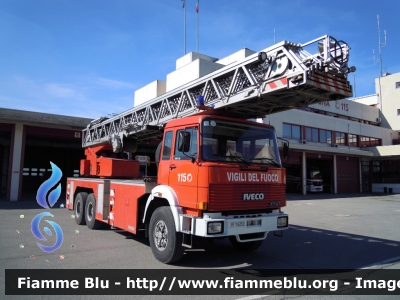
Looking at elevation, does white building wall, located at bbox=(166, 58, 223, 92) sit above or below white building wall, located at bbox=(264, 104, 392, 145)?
above

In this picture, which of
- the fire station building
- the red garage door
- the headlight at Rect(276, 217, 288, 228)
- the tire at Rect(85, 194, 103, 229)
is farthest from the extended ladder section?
the red garage door

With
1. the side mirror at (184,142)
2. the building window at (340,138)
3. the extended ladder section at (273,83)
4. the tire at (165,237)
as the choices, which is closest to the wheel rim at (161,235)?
the tire at (165,237)

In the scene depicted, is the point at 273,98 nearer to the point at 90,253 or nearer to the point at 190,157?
the point at 190,157

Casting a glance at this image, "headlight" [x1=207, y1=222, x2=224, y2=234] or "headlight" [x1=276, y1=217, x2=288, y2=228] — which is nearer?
"headlight" [x1=207, y1=222, x2=224, y2=234]

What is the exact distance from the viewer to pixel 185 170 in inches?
231

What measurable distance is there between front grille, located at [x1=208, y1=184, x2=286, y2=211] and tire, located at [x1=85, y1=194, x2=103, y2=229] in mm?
5281

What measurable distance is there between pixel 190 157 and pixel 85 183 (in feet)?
19.5

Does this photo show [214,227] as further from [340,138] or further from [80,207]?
[340,138]

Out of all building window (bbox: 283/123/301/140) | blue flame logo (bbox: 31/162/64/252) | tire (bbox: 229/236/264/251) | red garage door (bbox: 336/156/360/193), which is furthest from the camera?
red garage door (bbox: 336/156/360/193)

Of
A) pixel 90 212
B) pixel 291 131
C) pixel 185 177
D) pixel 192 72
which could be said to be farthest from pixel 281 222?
pixel 291 131

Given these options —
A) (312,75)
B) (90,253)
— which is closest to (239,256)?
(90,253)

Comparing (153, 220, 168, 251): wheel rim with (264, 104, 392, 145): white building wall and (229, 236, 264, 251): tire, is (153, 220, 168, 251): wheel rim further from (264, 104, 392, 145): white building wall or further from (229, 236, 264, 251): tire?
(264, 104, 392, 145): white building wall

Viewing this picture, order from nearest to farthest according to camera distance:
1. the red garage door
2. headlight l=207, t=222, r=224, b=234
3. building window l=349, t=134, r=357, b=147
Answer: headlight l=207, t=222, r=224, b=234 < the red garage door < building window l=349, t=134, r=357, b=147

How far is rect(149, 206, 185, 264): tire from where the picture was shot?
5.84m
